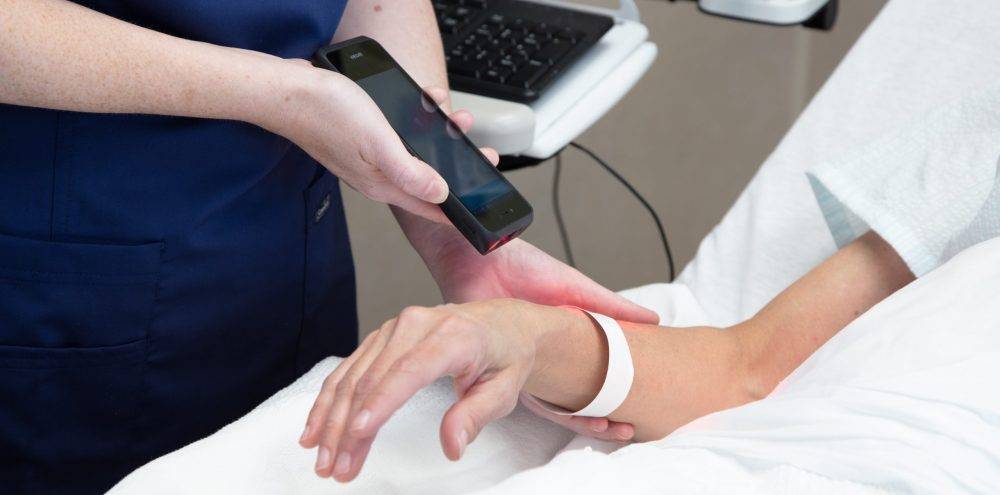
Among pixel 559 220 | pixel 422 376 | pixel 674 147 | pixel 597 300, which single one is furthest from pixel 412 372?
pixel 674 147

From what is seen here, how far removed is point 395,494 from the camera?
2.52 ft

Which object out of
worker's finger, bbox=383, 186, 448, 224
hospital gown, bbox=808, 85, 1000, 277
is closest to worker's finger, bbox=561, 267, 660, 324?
worker's finger, bbox=383, 186, 448, 224

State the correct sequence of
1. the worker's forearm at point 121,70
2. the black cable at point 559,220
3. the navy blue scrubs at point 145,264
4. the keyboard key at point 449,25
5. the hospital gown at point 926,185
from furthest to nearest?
the black cable at point 559,220
the keyboard key at point 449,25
the hospital gown at point 926,185
the navy blue scrubs at point 145,264
the worker's forearm at point 121,70

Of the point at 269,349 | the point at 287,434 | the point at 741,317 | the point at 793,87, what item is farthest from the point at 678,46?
the point at 287,434

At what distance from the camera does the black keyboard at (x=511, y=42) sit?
3.67 ft

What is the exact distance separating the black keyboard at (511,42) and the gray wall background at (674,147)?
90 cm

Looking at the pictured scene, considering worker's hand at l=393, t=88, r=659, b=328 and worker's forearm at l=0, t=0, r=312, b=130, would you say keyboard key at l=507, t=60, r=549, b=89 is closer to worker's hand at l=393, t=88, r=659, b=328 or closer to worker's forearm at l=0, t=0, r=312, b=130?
worker's hand at l=393, t=88, r=659, b=328

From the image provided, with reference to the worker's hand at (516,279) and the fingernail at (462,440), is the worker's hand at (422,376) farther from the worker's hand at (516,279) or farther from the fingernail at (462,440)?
the worker's hand at (516,279)

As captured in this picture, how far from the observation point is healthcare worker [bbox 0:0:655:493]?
782 millimetres

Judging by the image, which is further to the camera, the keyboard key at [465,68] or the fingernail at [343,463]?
the keyboard key at [465,68]

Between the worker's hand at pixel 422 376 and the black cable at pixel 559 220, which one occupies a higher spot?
the worker's hand at pixel 422 376

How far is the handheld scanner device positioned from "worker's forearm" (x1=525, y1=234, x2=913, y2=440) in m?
0.09

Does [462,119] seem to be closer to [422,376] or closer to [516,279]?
[516,279]

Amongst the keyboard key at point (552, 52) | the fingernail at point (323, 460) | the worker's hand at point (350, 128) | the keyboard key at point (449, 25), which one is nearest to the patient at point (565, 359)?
the fingernail at point (323, 460)
